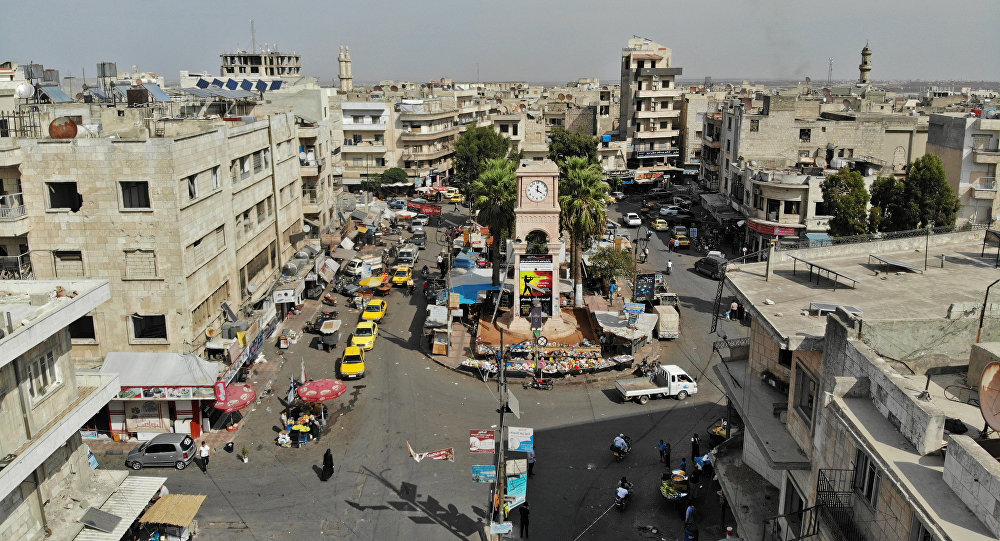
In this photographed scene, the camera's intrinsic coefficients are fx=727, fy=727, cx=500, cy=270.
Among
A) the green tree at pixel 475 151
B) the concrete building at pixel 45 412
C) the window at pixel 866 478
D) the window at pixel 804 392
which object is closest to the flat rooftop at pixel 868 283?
the window at pixel 804 392

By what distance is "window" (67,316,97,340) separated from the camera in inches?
1142

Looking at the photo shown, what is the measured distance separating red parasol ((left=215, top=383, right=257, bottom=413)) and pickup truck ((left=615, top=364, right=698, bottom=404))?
1553 centimetres

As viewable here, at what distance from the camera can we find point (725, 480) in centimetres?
2086

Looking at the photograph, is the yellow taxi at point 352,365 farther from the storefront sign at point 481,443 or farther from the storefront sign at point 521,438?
the storefront sign at point 481,443


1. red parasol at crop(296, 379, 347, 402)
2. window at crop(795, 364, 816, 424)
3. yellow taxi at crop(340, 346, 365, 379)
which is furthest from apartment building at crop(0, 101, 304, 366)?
window at crop(795, 364, 816, 424)

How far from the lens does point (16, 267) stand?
2811 cm

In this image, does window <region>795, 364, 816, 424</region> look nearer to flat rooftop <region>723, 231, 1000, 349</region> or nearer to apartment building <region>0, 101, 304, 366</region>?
flat rooftop <region>723, 231, 1000, 349</region>

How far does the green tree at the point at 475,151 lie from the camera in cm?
7688

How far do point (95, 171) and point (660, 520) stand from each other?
2415 cm

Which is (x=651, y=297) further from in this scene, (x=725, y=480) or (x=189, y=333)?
(x=189, y=333)

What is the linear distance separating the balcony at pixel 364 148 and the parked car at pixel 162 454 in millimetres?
58482

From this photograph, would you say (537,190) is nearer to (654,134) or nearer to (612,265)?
(612,265)

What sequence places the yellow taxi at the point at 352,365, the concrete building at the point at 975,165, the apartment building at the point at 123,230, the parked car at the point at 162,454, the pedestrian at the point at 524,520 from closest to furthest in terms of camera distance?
the pedestrian at the point at 524,520, the parked car at the point at 162,454, the apartment building at the point at 123,230, the yellow taxi at the point at 352,365, the concrete building at the point at 975,165

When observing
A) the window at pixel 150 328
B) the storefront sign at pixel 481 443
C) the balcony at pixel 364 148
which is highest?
the balcony at pixel 364 148
